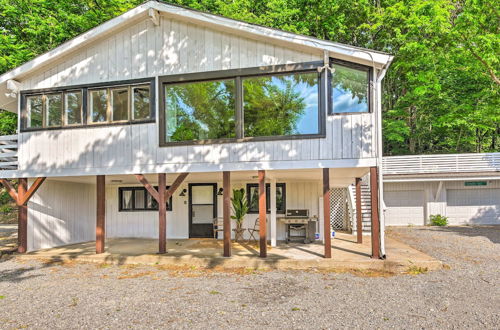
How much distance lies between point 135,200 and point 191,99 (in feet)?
16.2

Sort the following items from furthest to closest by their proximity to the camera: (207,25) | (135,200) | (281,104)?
(135,200) → (207,25) → (281,104)

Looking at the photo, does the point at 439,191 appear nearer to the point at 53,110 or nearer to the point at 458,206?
the point at 458,206

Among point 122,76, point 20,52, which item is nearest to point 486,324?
point 122,76

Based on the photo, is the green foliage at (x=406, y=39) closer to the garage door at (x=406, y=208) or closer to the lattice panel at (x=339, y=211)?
the garage door at (x=406, y=208)

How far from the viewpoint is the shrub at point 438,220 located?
16.3 metres

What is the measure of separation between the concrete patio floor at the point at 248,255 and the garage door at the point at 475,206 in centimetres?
942

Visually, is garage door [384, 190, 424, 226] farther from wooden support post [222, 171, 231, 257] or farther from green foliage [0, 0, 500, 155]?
wooden support post [222, 171, 231, 257]

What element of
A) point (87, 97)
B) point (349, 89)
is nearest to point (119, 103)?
point (87, 97)

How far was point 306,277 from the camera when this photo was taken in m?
6.45

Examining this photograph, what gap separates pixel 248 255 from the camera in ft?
26.0

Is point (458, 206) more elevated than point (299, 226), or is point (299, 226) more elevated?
point (299, 226)

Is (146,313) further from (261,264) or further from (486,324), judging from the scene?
(486,324)

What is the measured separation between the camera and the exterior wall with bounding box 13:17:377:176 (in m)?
7.46

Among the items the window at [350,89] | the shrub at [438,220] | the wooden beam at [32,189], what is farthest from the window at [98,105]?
the shrub at [438,220]
